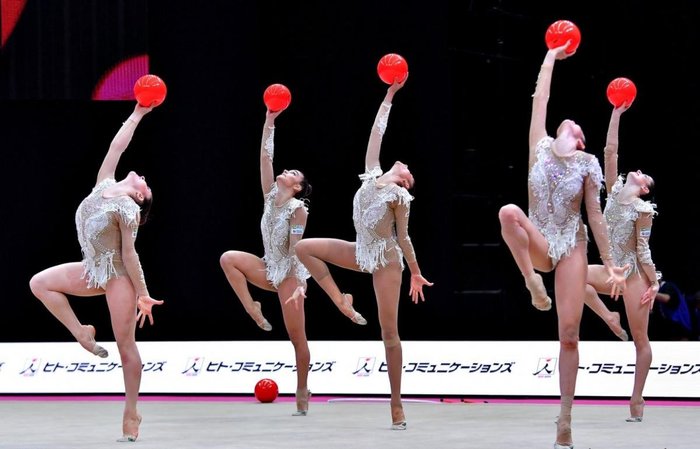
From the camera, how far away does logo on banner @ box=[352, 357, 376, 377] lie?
9.57m

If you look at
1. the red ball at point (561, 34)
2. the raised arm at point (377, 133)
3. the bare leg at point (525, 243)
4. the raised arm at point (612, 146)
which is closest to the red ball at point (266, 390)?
the raised arm at point (377, 133)

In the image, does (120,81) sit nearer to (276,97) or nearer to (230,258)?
(276,97)

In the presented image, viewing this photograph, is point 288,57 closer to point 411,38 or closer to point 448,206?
point 411,38

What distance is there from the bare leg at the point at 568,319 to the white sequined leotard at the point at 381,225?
1.67 m

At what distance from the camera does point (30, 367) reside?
9.81 m

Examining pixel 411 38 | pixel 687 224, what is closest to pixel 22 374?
pixel 411 38

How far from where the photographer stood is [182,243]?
34.6ft

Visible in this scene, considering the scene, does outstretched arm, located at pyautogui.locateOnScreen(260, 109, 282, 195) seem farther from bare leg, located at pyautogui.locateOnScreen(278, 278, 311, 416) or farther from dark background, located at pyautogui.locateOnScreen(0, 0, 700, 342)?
dark background, located at pyautogui.locateOnScreen(0, 0, 700, 342)

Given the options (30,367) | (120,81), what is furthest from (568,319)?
(30,367)

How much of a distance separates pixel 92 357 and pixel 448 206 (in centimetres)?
319

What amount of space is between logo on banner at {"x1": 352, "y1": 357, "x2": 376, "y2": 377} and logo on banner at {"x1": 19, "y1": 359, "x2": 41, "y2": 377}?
2.60 m

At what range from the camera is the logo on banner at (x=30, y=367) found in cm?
980

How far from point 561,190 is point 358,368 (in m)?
3.99

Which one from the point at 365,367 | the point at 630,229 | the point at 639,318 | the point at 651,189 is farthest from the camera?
the point at 365,367
